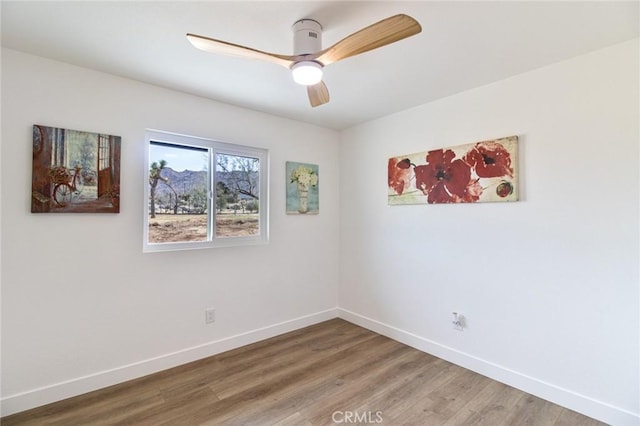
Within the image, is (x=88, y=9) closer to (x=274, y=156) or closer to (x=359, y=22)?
(x=359, y=22)

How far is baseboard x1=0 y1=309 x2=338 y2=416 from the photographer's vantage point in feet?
6.21

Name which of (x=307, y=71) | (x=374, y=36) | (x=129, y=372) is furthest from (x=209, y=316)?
(x=374, y=36)

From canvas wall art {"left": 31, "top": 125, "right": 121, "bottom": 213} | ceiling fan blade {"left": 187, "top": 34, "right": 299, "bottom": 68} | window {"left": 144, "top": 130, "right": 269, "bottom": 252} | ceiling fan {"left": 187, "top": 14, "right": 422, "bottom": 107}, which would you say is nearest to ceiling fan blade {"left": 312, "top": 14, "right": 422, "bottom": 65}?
ceiling fan {"left": 187, "top": 14, "right": 422, "bottom": 107}

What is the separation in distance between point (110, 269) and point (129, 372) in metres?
0.80

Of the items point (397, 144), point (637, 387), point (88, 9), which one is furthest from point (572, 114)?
point (88, 9)

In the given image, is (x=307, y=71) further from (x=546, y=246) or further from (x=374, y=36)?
(x=546, y=246)

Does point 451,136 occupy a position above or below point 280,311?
above

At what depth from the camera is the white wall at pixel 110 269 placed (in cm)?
190

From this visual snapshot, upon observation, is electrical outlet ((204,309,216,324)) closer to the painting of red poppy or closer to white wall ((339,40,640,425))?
white wall ((339,40,640,425))

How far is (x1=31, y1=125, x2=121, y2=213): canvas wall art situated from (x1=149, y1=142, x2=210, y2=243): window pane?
0.30 metres

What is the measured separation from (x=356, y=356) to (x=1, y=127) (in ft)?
10.0

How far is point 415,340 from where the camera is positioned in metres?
2.82

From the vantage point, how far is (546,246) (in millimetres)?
2070
